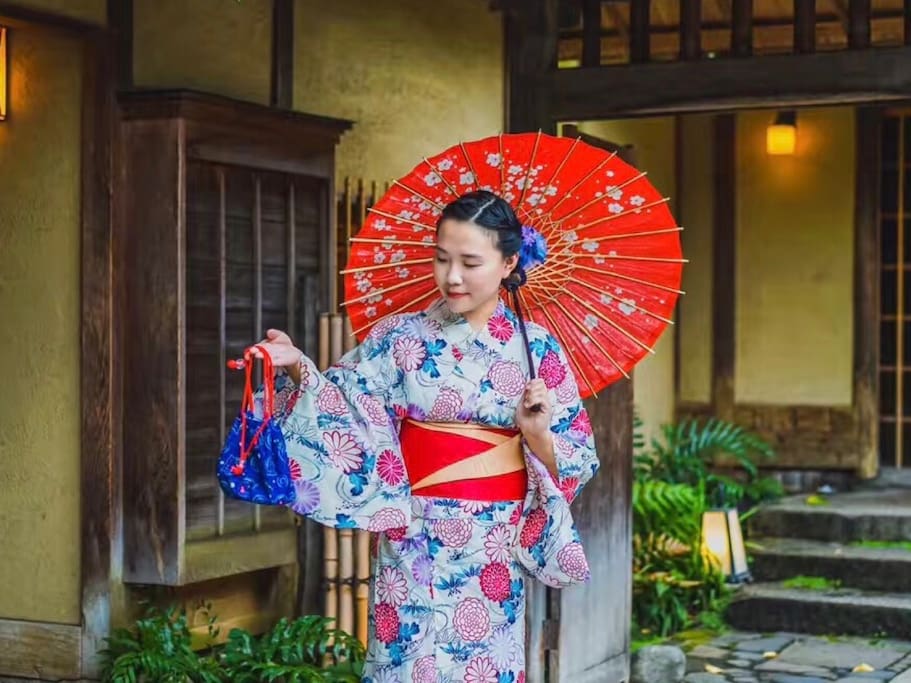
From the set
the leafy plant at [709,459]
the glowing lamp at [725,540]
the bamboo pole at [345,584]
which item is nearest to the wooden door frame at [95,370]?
the bamboo pole at [345,584]

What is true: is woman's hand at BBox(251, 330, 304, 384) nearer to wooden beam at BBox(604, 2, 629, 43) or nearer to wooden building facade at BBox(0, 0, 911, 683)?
wooden building facade at BBox(0, 0, 911, 683)

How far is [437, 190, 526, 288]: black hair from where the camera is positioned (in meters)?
5.35

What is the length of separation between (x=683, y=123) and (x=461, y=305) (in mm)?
8480

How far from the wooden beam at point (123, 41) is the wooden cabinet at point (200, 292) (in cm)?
9

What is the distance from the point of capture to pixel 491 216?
537 centimetres

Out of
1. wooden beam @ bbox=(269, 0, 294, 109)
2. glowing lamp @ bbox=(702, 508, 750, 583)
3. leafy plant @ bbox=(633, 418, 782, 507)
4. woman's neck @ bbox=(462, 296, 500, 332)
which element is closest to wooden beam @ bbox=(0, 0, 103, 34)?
wooden beam @ bbox=(269, 0, 294, 109)

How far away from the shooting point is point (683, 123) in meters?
13.5

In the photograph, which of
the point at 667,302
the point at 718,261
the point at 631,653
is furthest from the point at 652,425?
the point at 667,302

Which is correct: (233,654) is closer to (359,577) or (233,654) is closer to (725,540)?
(359,577)

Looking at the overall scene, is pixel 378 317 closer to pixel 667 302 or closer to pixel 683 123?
pixel 667 302

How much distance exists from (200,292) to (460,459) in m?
2.54

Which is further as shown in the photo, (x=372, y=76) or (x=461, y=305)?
(x=372, y=76)

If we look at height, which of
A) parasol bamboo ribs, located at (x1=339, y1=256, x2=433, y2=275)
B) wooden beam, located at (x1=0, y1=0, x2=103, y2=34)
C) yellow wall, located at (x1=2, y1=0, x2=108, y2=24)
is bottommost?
parasol bamboo ribs, located at (x1=339, y1=256, x2=433, y2=275)

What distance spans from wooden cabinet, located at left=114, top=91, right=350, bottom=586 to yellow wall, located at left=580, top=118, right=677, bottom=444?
4.65 metres
